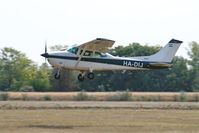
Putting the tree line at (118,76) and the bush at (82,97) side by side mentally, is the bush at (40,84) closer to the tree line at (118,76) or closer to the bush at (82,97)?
the tree line at (118,76)

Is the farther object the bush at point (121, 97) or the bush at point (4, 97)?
the bush at point (121, 97)

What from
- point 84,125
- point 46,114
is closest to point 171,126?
point 84,125

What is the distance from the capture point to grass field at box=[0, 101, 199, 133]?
96.2 feet

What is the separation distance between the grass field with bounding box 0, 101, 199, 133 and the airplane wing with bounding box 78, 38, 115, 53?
413cm

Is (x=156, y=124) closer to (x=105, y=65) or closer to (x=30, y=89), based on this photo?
(x=105, y=65)

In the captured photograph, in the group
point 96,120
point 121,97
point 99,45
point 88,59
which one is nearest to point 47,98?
point 121,97

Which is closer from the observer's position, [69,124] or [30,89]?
[69,124]

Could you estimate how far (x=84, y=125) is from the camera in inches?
1222

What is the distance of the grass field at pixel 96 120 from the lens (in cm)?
2931

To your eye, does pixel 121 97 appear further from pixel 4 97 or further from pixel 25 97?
Result: pixel 4 97

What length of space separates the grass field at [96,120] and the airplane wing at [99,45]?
4132 mm

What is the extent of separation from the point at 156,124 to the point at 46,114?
842cm

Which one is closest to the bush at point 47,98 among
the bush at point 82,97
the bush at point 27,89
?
the bush at point 82,97

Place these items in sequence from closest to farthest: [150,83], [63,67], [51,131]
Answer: [51,131] → [63,67] → [150,83]
